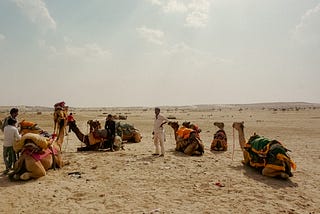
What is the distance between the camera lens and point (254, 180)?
9.23 m

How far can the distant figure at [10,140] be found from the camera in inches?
364

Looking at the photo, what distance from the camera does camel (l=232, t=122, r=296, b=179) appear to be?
9406 mm

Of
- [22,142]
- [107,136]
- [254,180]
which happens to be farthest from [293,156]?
[22,142]

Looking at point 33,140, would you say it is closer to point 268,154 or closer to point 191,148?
point 191,148

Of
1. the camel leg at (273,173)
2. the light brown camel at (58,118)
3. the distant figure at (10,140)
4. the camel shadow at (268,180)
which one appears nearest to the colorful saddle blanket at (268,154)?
the camel leg at (273,173)

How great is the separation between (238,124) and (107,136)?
6.07 m

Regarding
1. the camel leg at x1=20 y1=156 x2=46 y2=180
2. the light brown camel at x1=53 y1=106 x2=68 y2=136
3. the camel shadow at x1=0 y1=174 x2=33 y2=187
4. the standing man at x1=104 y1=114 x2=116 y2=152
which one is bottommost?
the camel shadow at x1=0 y1=174 x2=33 y2=187

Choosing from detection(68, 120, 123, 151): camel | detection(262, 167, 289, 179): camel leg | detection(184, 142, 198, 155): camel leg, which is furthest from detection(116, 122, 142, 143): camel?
detection(262, 167, 289, 179): camel leg

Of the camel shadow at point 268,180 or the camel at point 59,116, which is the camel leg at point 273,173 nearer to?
the camel shadow at point 268,180

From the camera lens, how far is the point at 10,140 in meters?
9.25

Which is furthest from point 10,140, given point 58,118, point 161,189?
point 161,189

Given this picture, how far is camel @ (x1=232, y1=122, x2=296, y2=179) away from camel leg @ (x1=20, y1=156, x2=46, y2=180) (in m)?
6.76

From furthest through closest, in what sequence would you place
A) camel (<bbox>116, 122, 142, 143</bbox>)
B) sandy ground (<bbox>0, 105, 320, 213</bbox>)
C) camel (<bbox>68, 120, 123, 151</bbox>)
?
camel (<bbox>116, 122, 142, 143</bbox>), camel (<bbox>68, 120, 123, 151</bbox>), sandy ground (<bbox>0, 105, 320, 213</bbox>)

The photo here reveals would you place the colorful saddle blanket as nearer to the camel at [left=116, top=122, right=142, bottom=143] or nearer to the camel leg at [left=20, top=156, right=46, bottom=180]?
the camel leg at [left=20, top=156, right=46, bottom=180]
